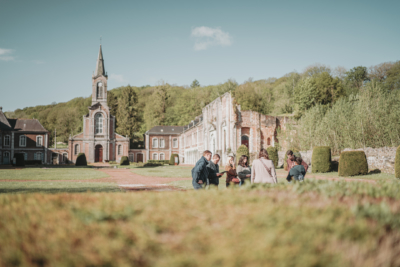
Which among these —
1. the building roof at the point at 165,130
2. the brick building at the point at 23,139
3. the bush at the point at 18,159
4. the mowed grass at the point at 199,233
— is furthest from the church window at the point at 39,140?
the mowed grass at the point at 199,233

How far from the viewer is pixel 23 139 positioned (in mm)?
52156

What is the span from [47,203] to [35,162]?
50211 mm

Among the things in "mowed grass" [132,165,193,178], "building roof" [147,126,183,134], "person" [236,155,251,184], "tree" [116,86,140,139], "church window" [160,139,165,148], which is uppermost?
"tree" [116,86,140,139]

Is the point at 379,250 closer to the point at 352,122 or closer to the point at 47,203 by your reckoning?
the point at 47,203

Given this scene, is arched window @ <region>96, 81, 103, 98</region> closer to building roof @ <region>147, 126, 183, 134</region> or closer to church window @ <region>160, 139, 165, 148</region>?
building roof @ <region>147, 126, 183, 134</region>

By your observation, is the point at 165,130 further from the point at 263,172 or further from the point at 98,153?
the point at 263,172

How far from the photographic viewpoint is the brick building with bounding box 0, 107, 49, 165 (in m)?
50.6

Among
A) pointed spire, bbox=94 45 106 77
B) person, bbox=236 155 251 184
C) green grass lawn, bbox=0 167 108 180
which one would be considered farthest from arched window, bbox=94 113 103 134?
person, bbox=236 155 251 184

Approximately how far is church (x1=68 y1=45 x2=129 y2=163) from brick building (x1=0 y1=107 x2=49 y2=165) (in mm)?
5167

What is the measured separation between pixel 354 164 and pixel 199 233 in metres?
18.6

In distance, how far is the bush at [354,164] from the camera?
711 inches

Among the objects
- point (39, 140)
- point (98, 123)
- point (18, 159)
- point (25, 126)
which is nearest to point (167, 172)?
point (18, 159)

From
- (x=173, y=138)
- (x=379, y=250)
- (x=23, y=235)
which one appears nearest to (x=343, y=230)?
(x=379, y=250)

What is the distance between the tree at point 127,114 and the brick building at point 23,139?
17.7m
